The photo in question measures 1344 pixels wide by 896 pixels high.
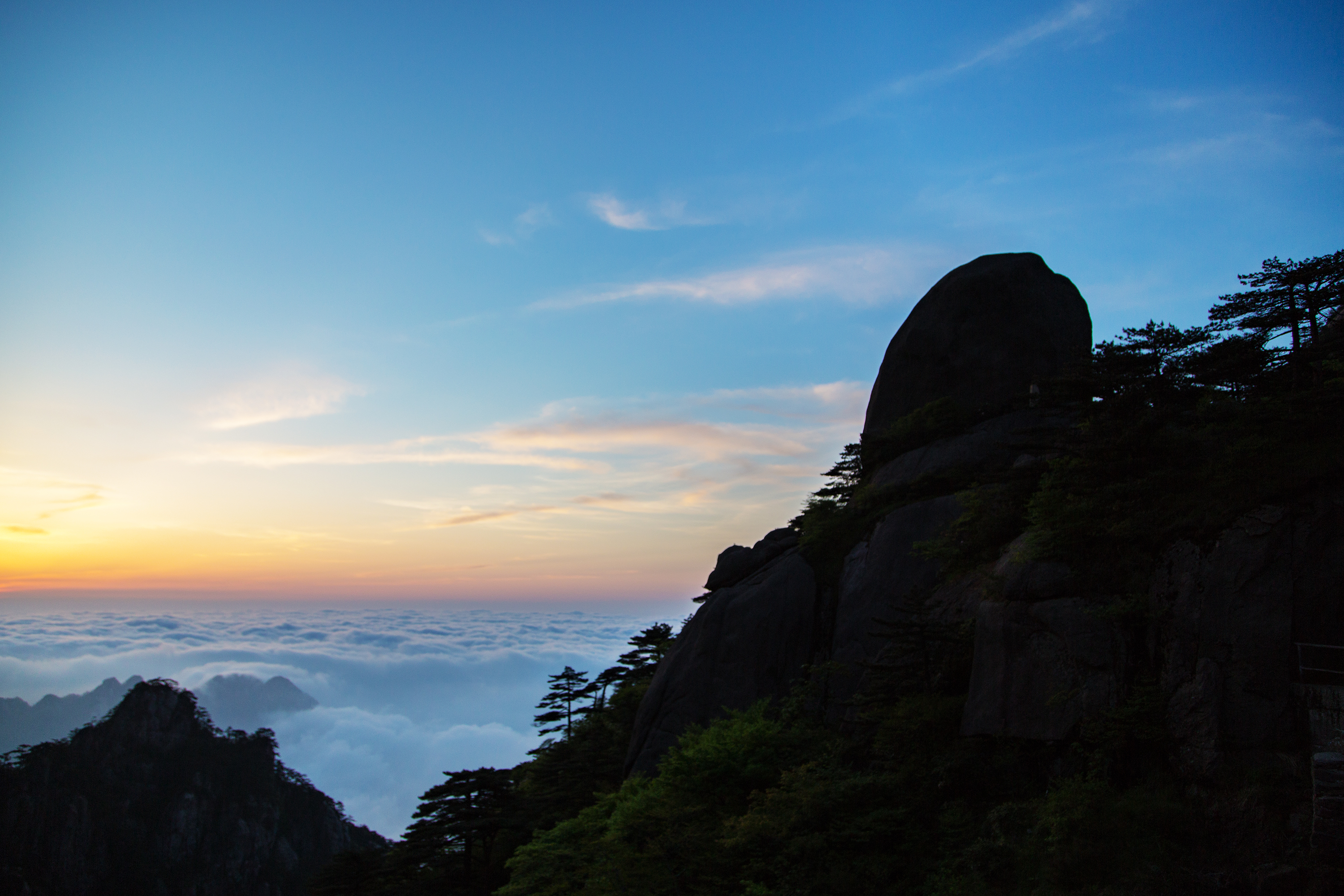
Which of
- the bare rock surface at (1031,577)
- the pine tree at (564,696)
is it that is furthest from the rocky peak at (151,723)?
the bare rock surface at (1031,577)

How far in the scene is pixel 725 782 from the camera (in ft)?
61.6

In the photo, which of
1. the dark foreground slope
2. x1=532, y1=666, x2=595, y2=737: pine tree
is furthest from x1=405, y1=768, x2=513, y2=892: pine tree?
the dark foreground slope

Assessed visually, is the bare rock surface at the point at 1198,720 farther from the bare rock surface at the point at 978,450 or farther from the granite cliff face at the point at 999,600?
the bare rock surface at the point at 978,450

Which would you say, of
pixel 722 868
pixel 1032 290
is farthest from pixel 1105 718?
pixel 1032 290

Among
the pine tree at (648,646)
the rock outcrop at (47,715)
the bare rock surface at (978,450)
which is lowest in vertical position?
the rock outcrop at (47,715)

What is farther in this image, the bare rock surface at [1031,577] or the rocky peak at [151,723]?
the rocky peak at [151,723]

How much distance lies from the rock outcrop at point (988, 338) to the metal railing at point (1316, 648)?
15.6 meters

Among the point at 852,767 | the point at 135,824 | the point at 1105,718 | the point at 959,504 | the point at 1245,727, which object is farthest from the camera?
the point at 135,824

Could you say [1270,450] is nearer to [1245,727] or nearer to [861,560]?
[1245,727]

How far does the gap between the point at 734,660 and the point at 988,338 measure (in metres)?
16.9

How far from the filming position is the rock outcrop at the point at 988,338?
2906 centimetres

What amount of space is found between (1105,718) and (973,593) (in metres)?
5.46

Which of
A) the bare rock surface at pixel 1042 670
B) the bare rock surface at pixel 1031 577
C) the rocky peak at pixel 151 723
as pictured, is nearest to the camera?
the bare rock surface at pixel 1042 670

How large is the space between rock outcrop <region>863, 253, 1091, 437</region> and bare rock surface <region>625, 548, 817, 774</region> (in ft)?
27.4
